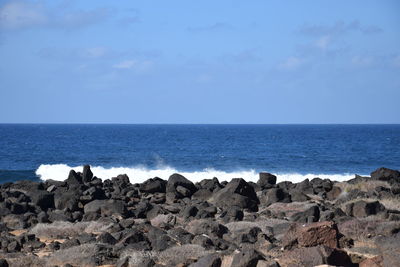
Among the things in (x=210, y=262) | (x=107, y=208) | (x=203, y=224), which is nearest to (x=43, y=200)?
(x=107, y=208)

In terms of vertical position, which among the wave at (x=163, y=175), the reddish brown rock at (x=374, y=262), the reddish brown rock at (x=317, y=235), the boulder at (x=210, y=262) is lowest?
the wave at (x=163, y=175)

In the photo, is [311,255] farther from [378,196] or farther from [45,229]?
[378,196]

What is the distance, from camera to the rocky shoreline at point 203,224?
13977 millimetres

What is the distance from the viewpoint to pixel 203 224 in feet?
57.5

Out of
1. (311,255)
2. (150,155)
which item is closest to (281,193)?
(311,255)

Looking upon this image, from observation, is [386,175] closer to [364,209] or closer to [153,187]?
[364,209]

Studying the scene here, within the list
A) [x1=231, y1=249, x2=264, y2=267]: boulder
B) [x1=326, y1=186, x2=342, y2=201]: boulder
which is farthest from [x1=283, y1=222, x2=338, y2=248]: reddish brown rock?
[x1=326, y1=186, x2=342, y2=201]: boulder

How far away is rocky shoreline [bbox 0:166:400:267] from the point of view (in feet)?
45.9

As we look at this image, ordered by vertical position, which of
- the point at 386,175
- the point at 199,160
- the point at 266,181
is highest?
the point at 386,175

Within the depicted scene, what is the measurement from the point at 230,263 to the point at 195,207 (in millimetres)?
8047

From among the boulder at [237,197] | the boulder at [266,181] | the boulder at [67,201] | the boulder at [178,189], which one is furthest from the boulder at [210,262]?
the boulder at [266,181]

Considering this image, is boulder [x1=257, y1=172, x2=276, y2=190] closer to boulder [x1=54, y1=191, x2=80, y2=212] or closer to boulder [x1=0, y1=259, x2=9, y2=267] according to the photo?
boulder [x1=54, y1=191, x2=80, y2=212]

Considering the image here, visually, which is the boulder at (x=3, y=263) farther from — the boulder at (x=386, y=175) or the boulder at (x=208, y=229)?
the boulder at (x=386, y=175)

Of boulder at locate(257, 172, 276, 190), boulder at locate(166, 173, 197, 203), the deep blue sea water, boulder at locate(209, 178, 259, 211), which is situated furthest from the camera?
the deep blue sea water
